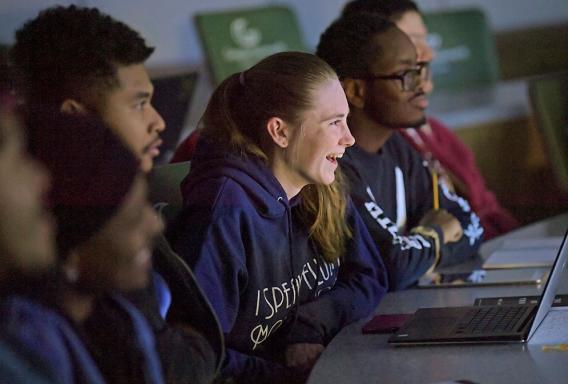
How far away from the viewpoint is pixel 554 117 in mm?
4270

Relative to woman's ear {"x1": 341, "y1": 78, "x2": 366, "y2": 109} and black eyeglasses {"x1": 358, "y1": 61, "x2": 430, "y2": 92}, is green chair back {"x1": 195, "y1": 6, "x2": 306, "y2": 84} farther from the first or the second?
woman's ear {"x1": 341, "y1": 78, "x2": 366, "y2": 109}

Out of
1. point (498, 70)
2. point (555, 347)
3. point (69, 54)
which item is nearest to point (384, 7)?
point (69, 54)

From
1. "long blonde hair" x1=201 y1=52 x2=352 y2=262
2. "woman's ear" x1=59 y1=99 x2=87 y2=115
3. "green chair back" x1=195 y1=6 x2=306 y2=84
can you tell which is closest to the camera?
"woman's ear" x1=59 y1=99 x2=87 y2=115

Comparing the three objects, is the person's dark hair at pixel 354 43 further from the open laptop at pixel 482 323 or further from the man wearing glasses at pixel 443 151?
the open laptop at pixel 482 323

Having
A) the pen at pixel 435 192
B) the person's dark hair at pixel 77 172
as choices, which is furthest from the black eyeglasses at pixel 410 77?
the person's dark hair at pixel 77 172

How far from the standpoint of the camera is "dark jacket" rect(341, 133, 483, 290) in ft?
7.71

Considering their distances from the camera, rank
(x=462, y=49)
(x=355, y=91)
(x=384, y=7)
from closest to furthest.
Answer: (x=355, y=91) < (x=384, y=7) < (x=462, y=49)

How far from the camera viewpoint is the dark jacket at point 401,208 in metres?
2.35

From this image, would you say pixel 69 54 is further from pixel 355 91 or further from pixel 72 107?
pixel 355 91

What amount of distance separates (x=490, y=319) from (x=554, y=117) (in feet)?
8.33

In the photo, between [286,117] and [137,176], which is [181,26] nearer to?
[286,117]

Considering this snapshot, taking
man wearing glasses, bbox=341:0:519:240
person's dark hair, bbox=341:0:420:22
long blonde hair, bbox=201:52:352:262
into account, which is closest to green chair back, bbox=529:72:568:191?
man wearing glasses, bbox=341:0:519:240

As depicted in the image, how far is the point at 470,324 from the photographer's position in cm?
186

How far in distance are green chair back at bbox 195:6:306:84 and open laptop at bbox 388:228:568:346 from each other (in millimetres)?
2218
